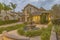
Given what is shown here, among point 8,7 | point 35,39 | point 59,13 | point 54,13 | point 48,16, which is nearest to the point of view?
point 35,39

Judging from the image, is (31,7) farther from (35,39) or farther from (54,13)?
(35,39)

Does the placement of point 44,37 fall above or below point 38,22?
Answer: above

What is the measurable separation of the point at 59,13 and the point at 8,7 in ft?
108

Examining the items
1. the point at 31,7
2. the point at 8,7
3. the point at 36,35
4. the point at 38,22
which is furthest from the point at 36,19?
the point at 8,7

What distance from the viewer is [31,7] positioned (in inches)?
1510

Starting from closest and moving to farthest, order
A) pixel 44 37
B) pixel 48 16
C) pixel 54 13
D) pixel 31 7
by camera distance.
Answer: pixel 44 37 < pixel 54 13 < pixel 48 16 < pixel 31 7

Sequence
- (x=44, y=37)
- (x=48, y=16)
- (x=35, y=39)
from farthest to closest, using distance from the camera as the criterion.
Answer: (x=48, y=16), (x=35, y=39), (x=44, y=37)

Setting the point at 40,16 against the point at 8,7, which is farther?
the point at 8,7

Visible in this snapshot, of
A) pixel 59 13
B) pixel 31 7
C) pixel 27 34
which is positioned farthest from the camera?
pixel 31 7

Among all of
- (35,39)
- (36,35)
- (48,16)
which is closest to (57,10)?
(48,16)

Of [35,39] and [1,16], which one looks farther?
[1,16]

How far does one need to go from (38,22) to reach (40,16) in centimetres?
125

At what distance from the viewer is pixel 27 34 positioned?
46.9 ft

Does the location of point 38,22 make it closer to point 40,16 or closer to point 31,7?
point 40,16
